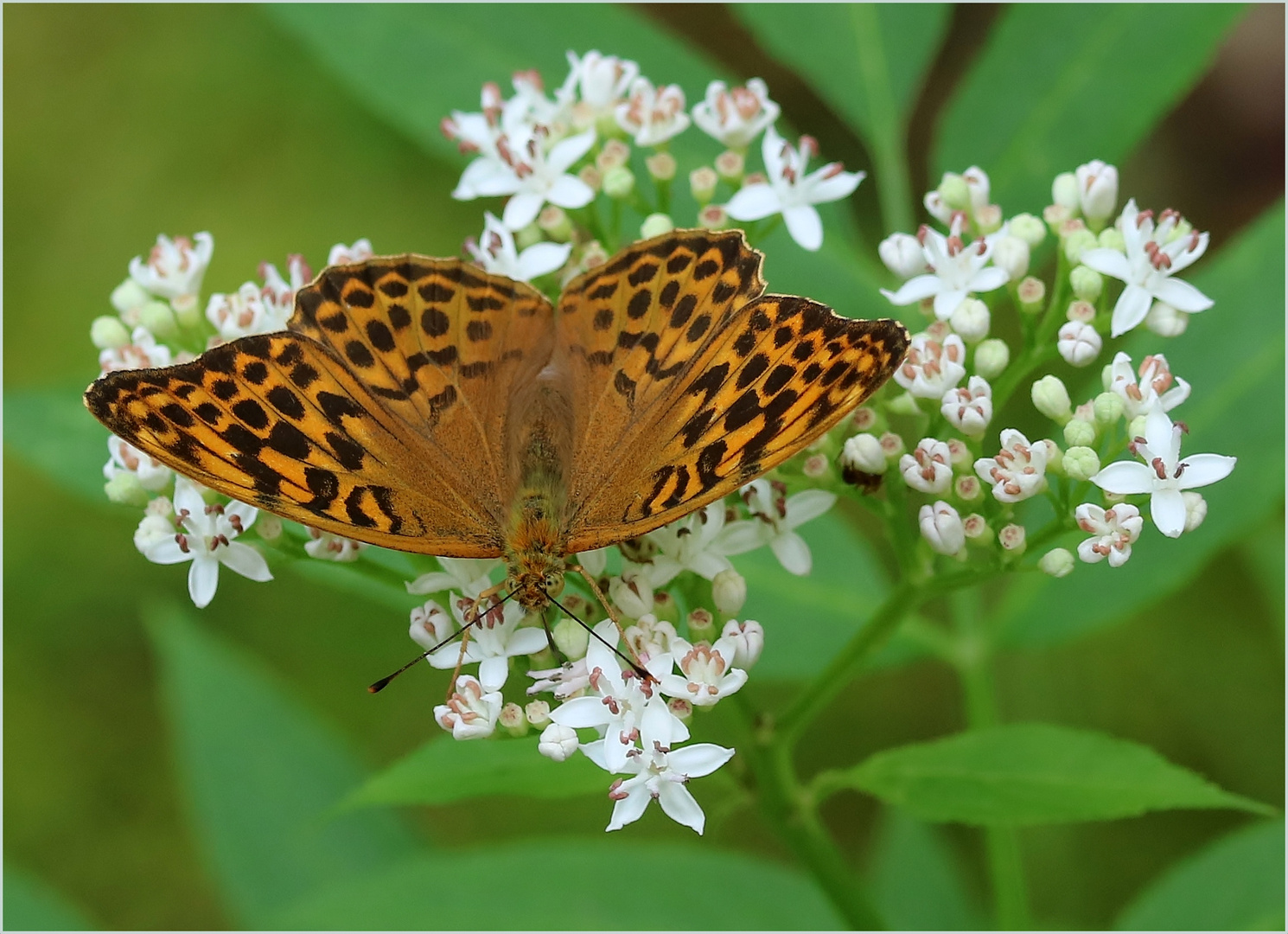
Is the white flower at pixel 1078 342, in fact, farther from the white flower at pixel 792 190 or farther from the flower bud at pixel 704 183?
the flower bud at pixel 704 183

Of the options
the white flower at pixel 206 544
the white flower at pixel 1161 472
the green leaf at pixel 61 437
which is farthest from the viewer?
the green leaf at pixel 61 437

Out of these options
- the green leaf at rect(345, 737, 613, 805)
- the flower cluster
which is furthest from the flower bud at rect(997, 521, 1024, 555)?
the green leaf at rect(345, 737, 613, 805)

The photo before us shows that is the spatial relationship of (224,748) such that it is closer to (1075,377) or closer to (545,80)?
(545,80)

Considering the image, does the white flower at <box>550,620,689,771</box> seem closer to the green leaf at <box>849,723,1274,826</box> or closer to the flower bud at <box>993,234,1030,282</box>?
the green leaf at <box>849,723,1274,826</box>

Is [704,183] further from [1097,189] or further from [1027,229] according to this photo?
[1097,189]

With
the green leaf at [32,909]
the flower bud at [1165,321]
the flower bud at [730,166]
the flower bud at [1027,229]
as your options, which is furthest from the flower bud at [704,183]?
the green leaf at [32,909]
